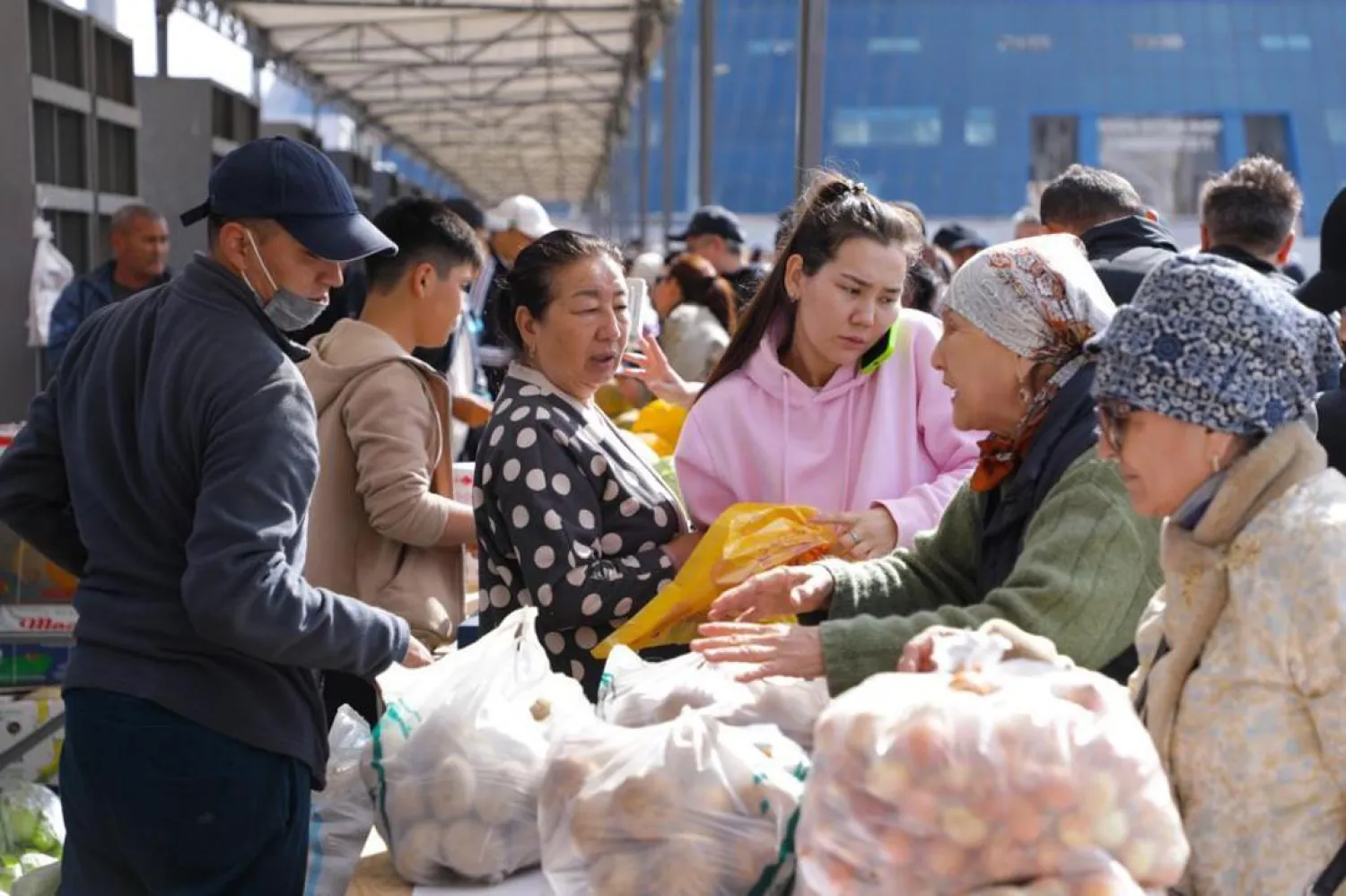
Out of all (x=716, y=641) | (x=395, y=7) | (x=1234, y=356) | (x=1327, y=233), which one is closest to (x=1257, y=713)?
(x=1234, y=356)

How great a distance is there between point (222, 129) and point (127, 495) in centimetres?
904

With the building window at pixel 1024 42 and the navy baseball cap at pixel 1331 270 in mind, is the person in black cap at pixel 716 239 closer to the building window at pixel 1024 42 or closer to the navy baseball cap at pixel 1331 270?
the navy baseball cap at pixel 1331 270

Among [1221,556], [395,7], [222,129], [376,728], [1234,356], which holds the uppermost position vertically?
[395,7]

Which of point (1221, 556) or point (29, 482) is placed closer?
point (1221, 556)

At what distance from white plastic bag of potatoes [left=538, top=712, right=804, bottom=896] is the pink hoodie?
1158 mm

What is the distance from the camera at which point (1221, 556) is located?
1.82 m

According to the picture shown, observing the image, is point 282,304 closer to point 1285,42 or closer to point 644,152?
point 644,152

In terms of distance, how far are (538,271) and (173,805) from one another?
1.29 m

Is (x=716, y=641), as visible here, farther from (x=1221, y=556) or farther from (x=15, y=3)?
(x=15, y=3)

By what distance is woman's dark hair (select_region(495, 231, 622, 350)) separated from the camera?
3.32 metres

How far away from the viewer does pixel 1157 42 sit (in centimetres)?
5456

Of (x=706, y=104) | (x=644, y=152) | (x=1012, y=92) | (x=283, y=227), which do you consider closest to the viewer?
(x=283, y=227)

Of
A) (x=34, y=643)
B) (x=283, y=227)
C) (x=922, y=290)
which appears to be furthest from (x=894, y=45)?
(x=283, y=227)

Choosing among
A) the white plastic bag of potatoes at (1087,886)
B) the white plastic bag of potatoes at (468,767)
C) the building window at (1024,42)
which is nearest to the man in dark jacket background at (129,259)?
the white plastic bag of potatoes at (468,767)
